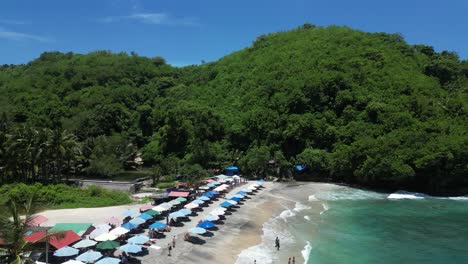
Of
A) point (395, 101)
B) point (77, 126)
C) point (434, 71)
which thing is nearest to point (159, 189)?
point (77, 126)

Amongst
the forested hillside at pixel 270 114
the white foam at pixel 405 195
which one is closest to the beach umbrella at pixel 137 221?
the forested hillside at pixel 270 114

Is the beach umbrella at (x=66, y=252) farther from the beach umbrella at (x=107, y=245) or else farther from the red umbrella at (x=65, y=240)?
the beach umbrella at (x=107, y=245)

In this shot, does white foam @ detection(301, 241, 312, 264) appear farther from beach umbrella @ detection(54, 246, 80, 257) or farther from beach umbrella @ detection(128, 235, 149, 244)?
beach umbrella @ detection(54, 246, 80, 257)

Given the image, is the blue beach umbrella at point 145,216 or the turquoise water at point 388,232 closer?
the turquoise water at point 388,232

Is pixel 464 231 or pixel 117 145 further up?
pixel 117 145

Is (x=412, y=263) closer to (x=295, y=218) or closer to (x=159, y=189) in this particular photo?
(x=295, y=218)

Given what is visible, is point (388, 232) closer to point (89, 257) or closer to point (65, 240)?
point (89, 257)

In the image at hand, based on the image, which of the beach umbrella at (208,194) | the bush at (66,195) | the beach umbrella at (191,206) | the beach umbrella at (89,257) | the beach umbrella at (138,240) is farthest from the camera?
the beach umbrella at (208,194)
